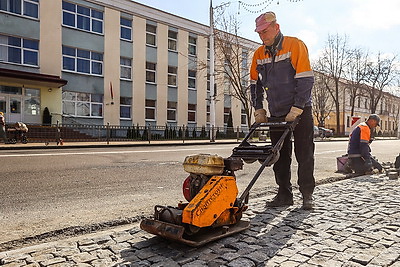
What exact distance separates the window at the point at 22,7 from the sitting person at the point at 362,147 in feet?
73.5

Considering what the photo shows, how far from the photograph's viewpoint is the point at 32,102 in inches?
883

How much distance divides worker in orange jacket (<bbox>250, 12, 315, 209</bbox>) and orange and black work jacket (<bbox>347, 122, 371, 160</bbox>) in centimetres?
370

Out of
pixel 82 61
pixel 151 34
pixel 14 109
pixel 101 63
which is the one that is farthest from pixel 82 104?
pixel 151 34

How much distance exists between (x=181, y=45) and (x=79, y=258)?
29.8 m

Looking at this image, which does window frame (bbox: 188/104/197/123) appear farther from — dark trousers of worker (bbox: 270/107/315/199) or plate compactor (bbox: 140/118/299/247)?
plate compactor (bbox: 140/118/299/247)

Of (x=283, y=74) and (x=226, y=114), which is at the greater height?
(x=226, y=114)

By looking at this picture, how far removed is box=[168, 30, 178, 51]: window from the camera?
30.1m

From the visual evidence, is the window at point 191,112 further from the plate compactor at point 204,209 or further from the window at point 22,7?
the plate compactor at point 204,209

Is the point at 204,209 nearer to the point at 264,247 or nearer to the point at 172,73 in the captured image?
the point at 264,247

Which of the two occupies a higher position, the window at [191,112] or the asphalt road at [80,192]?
the window at [191,112]

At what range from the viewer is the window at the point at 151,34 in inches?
1122

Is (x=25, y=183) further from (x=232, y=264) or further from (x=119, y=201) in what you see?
(x=232, y=264)

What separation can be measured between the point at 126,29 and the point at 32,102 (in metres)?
9.54

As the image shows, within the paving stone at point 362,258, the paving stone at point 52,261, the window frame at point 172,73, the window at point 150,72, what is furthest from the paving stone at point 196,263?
the window frame at point 172,73
